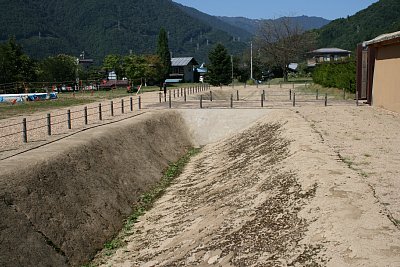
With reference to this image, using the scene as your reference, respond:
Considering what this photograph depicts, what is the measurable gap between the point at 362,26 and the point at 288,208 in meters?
119

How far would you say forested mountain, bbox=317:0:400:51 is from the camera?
355 feet

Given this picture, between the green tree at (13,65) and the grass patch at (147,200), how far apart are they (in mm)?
31739

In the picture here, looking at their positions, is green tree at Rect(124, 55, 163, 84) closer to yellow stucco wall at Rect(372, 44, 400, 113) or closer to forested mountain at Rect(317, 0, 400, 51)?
yellow stucco wall at Rect(372, 44, 400, 113)

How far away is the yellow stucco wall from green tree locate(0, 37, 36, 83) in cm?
3598

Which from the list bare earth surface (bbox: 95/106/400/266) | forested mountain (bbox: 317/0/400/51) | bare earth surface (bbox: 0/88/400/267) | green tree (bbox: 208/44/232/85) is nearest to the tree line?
green tree (bbox: 208/44/232/85)

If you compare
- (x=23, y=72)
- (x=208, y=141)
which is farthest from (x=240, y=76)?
(x=208, y=141)

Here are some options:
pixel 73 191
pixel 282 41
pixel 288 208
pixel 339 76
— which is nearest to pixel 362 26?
pixel 282 41

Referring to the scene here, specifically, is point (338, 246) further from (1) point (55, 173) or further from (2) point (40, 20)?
(2) point (40, 20)

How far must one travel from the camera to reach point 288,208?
9719mm

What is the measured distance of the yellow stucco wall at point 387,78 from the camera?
22.6 meters

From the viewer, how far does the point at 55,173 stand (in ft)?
40.4

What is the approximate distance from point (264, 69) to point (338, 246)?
87.4m

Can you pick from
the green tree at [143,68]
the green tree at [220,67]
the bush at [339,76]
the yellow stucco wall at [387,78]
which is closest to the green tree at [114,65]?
the green tree at [143,68]

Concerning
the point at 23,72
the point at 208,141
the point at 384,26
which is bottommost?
the point at 208,141
